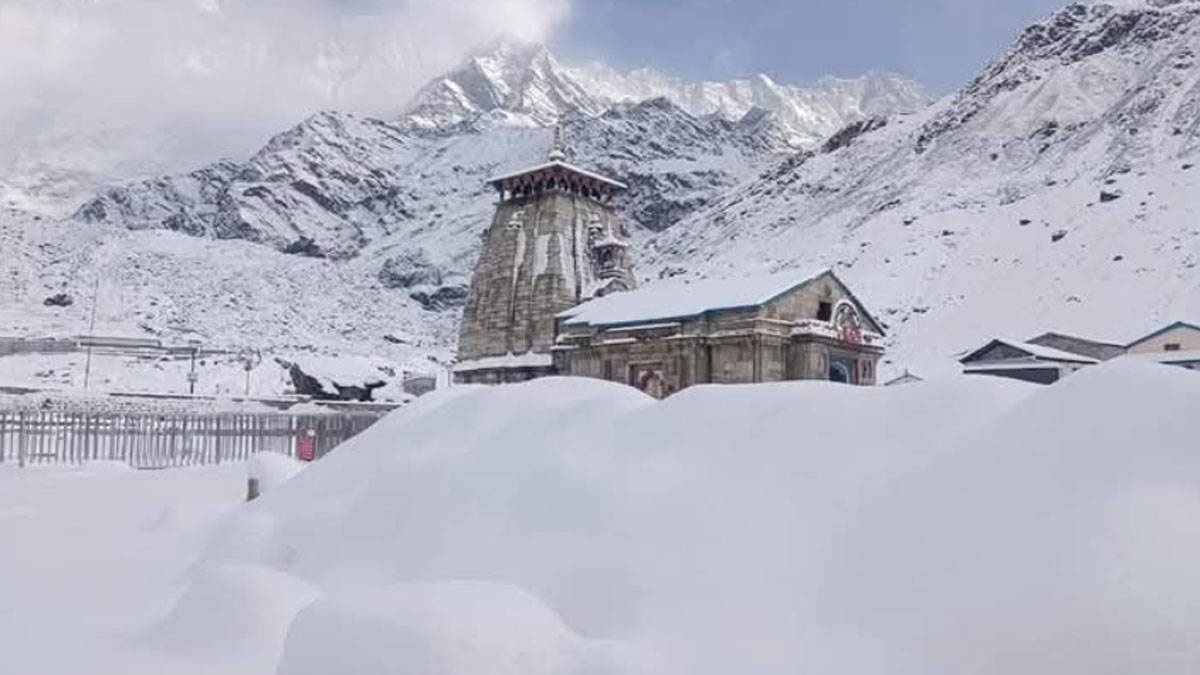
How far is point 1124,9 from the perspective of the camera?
4422 inches

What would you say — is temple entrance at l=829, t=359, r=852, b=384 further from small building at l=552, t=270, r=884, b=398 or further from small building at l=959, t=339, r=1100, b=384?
small building at l=959, t=339, r=1100, b=384

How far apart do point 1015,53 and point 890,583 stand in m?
131

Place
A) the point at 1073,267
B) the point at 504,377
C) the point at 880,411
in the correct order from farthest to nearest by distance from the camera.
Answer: the point at 1073,267 < the point at 504,377 < the point at 880,411

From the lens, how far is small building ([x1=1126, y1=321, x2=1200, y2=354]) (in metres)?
35.5

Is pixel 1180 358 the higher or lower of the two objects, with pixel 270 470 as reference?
higher

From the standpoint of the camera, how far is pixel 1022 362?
108 ft

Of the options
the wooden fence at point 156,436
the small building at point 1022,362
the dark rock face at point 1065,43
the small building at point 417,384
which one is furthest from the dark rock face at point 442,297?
the wooden fence at point 156,436

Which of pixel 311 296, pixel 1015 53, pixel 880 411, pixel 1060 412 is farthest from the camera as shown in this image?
pixel 1015 53

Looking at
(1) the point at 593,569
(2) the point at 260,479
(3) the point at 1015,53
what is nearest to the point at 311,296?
(3) the point at 1015,53

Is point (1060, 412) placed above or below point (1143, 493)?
above

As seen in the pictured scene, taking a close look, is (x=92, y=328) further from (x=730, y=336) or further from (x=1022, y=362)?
(x=1022, y=362)

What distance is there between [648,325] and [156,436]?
1396 cm

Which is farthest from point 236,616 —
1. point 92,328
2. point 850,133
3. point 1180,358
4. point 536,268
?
point 850,133

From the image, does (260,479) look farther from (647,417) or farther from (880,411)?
(880,411)
